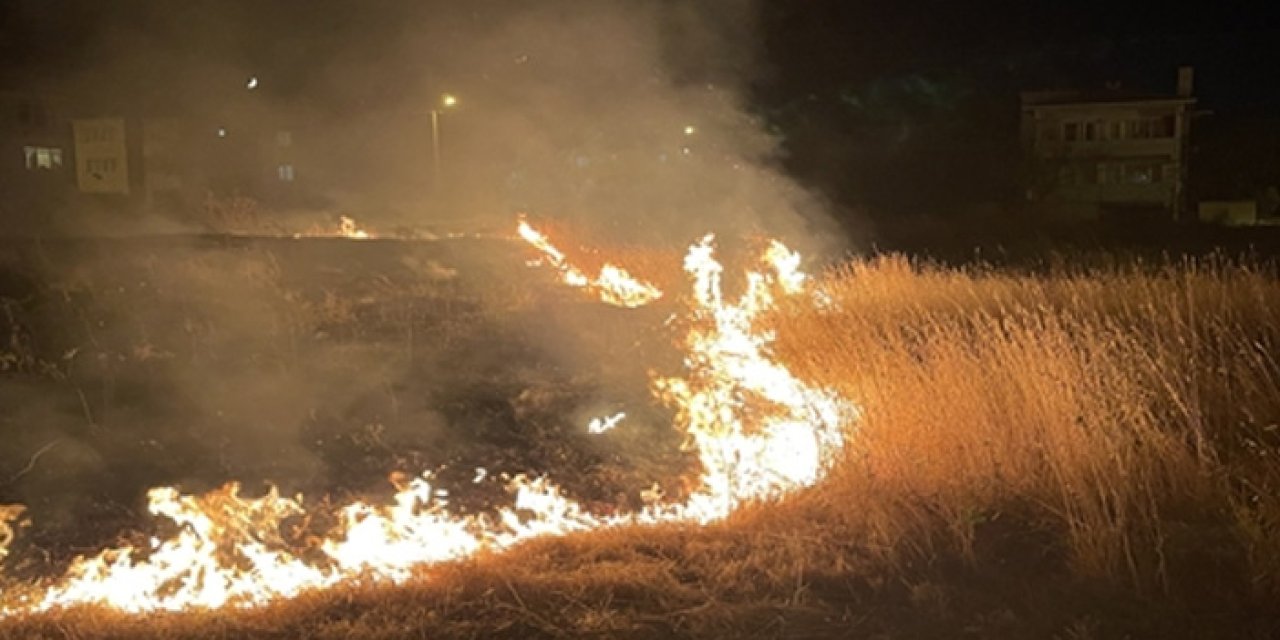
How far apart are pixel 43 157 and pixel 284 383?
28.4 m

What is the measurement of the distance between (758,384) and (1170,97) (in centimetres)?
4031

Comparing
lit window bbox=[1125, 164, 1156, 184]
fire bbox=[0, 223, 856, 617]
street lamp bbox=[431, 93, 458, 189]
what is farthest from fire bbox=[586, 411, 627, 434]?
lit window bbox=[1125, 164, 1156, 184]

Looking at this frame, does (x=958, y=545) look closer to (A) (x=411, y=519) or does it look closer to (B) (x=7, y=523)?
(A) (x=411, y=519)

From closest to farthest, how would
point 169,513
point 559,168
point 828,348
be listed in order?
point 169,513 < point 828,348 < point 559,168

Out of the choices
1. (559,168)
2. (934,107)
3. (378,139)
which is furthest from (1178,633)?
(934,107)

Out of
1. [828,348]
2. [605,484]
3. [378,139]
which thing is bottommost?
[605,484]

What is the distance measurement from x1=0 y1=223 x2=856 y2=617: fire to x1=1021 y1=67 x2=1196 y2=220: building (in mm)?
36376

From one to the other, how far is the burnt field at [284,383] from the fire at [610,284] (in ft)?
1.79

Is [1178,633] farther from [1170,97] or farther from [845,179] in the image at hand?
[1170,97]

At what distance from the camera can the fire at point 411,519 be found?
202 inches

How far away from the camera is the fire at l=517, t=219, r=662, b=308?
39.0 ft

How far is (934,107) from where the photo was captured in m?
52.3

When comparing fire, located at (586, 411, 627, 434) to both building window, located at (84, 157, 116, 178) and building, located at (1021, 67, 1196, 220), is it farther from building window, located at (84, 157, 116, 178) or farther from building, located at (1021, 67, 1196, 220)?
building, located at (1021, 67, 1196, 220)

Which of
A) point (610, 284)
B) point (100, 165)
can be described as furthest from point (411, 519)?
point (100, 165)
